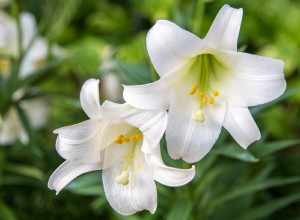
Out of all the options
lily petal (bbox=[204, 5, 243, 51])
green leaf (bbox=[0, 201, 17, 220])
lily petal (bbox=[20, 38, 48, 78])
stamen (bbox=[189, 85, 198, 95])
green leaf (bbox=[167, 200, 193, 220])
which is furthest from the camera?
lily petal (bbox=[20, 38, 48, 78])

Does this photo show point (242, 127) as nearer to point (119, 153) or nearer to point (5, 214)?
point (119, 153)

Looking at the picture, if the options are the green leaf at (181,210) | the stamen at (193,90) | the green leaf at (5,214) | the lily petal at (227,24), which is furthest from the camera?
the green leaf at (5,214)

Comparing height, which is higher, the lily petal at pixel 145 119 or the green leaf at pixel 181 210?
the lily petal at pixel 145 119

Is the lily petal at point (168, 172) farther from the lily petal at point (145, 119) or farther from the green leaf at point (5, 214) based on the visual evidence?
the green leaf at point (5, 214)

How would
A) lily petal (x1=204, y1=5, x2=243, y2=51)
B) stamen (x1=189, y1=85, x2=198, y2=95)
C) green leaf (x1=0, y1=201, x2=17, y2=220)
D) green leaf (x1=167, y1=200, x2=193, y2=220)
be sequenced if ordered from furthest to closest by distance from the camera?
green leaf (x1=0, y1=201, x2=17, y2=220), green leaf (x1=167, y1=200, x2=193, y2=220), stamen (x1=189, y1=85, x2=198, y2=95), lily petal (x1=204, y1=5, x2=243, y2=51)

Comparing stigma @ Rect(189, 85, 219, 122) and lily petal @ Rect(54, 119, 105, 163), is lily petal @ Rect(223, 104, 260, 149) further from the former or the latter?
lily petal @ Rect(54, 119, 105, 163)

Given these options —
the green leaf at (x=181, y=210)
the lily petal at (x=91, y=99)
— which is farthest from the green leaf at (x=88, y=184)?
the lily petal at (x=91, y=99)

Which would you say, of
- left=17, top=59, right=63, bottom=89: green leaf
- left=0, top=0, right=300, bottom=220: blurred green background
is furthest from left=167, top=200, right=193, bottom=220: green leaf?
left=17, top=59, right=63, bottom=89: green leaf

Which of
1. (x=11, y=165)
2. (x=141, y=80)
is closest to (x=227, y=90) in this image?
(x=141, y=80)
